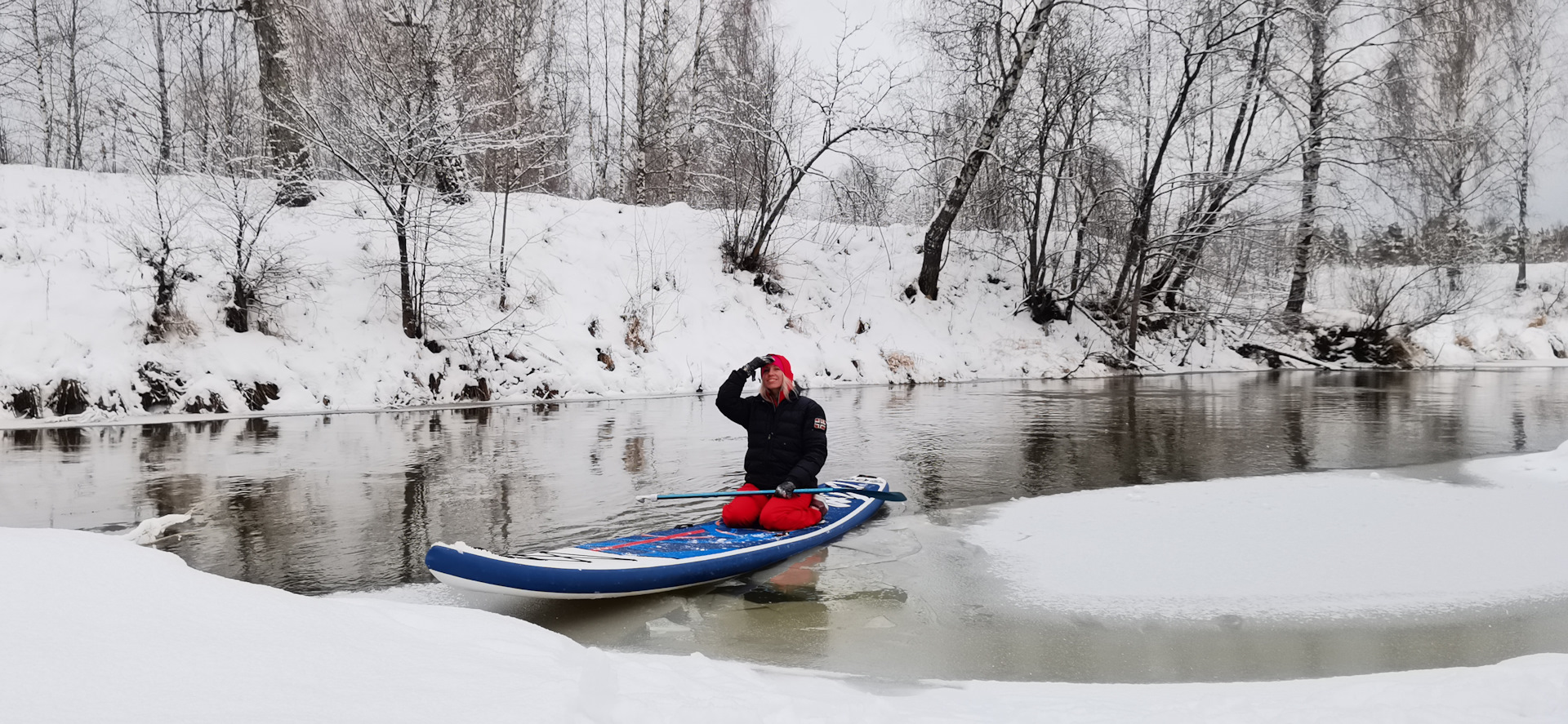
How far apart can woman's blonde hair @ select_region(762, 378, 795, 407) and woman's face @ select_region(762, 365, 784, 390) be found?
3 cm

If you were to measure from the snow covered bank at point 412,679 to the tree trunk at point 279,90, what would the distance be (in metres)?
12.4

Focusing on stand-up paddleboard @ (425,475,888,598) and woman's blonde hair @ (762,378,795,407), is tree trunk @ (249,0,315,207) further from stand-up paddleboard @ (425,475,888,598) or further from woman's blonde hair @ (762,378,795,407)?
stand-up paddleboard @ (425,475,888,598)

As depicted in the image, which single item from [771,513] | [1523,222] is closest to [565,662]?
[771,513]

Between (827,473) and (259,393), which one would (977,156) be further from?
(259,393)

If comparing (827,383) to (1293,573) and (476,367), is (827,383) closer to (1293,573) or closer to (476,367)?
(476,367)

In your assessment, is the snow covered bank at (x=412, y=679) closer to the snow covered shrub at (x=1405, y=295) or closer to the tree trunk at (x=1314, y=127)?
the tree trunk at (x=1314, y=127)

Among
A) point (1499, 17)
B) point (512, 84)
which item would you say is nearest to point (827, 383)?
point (512, 84)

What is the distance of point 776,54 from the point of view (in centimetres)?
1847

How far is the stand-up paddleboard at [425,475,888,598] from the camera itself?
3910mm

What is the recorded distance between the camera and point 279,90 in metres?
13.8

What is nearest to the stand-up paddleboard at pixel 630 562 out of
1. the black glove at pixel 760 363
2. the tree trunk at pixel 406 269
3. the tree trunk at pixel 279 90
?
the black glove at pixel 760 363

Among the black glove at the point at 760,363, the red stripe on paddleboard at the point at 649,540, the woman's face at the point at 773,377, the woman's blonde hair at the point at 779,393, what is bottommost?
the red stripe on paddleboard at the point at 649,540

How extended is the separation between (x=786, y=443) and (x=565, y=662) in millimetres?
2956

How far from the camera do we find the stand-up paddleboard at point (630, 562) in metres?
3.91
